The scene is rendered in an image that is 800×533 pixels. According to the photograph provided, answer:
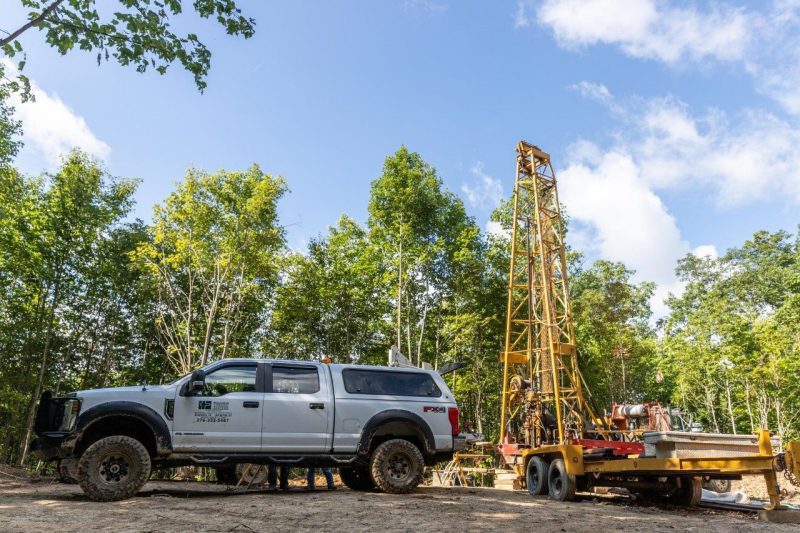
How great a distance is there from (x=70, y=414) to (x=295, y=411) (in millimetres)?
3055

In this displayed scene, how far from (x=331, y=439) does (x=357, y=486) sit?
1.77 meters

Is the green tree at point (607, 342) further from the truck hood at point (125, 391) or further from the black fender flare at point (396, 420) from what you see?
the truck hood at point (125, 391)

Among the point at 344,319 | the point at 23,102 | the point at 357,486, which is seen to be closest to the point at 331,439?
the point at 357,486

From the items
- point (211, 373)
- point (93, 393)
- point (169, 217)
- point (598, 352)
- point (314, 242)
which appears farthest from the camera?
point (598, 352)

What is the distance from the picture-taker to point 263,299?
25.9 metres

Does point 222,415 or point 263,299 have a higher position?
point 263,299

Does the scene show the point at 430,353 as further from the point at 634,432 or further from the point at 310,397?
the point at 310,397

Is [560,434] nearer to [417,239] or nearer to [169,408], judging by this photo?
[169,408]

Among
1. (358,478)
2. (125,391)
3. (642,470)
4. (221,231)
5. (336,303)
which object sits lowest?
(358,478)

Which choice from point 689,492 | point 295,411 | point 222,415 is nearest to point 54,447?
point 222,415

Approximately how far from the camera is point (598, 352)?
107 feet

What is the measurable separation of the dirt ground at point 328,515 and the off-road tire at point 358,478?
1.38 metres

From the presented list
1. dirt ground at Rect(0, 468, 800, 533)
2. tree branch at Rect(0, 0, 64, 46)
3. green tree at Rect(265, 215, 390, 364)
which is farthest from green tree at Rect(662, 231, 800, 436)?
tree branch at Rect(0, 0, 64, 46)

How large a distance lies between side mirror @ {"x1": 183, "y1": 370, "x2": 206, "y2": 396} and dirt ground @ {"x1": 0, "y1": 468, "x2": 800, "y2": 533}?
57.9 inches
